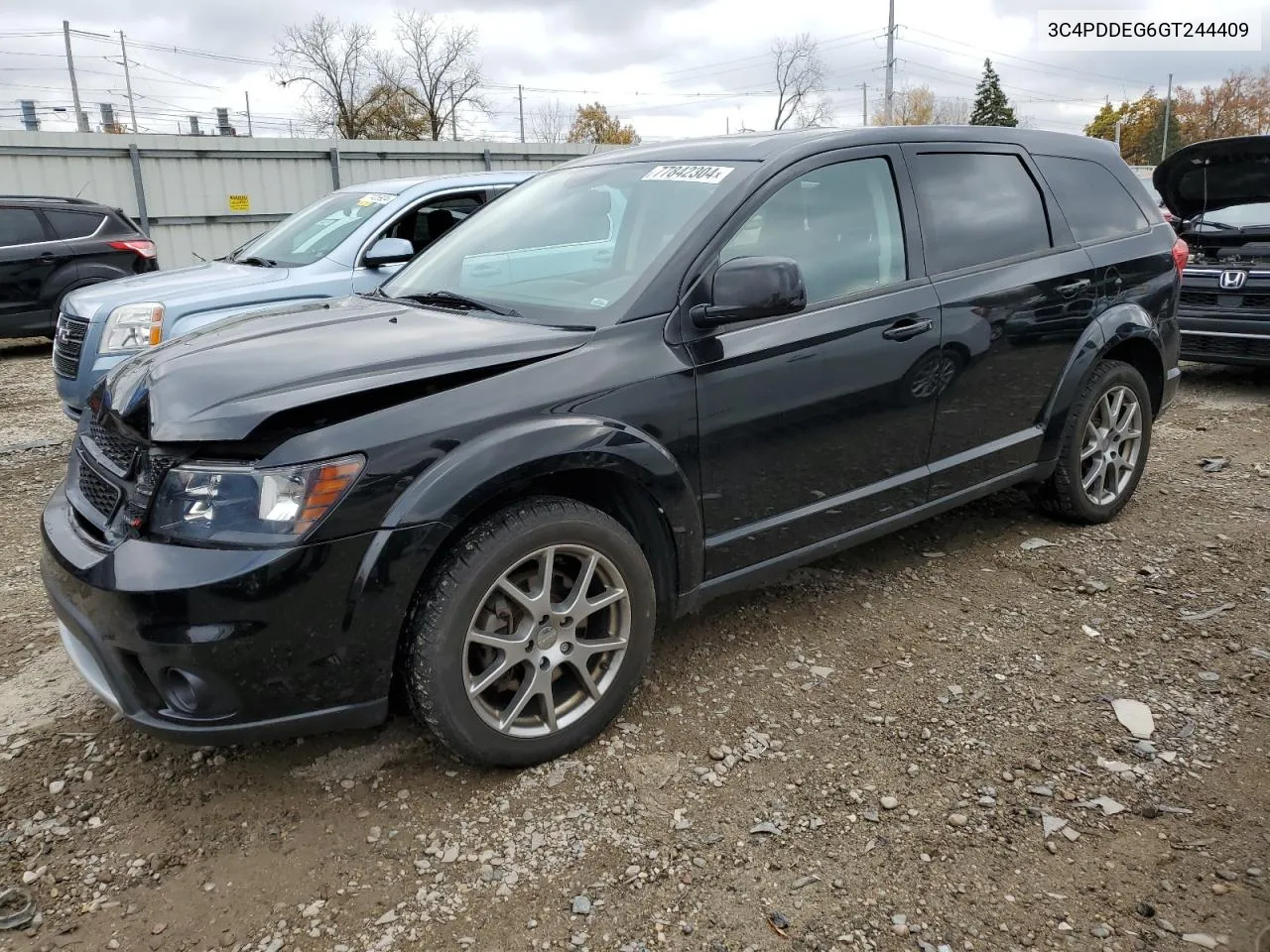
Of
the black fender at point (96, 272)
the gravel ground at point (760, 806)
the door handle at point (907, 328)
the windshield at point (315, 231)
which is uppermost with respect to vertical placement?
the windshield at point (315, 231)

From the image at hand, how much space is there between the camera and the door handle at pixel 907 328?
3387 mm

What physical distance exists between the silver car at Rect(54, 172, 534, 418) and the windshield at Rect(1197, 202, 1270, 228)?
548cm

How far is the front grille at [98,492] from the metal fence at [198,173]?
1287 centimetres

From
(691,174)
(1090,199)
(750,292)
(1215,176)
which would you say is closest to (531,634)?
(750,292)

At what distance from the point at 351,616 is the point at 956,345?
2430mm

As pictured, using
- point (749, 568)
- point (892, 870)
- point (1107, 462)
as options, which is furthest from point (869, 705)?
point (1107, 462)

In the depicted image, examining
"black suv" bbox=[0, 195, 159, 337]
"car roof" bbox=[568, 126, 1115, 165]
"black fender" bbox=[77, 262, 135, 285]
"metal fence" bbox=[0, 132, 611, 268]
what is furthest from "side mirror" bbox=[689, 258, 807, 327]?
"metal fence" bbox=[0, 132, 611, 268]

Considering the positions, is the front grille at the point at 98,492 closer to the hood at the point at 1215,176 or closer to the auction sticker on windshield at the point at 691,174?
the auction sticker on windshield at the point at 691,174

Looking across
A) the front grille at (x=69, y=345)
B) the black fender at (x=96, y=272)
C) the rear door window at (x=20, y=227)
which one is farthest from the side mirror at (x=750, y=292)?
the rear door window at (x=20, y=227)

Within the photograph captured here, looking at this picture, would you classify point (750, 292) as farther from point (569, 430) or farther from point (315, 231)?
point (315, 231)

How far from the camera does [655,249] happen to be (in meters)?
3.04

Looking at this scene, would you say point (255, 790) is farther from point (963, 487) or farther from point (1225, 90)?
point (1225, 90)

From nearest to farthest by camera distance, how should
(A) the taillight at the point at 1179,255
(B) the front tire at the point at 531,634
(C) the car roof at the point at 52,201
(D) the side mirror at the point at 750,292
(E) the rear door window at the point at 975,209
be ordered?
(B) the front tire at the point at 531,634
(D) the side mirror at the point at 750,292
(E) the rear door window at the point at 975,209
(A) the taillight at the point at 1179,255
(C) the car roof at the point at 52,201

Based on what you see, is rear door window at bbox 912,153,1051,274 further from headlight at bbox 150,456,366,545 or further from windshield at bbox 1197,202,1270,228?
windshield at bbox 1197,202,1270,228
